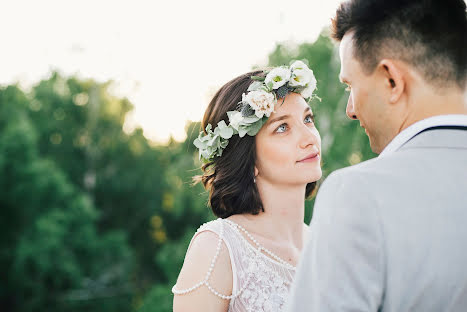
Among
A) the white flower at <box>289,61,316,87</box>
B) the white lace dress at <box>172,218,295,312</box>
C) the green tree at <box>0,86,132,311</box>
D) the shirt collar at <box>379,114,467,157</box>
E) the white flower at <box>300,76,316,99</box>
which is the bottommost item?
the green tree at <box>0,86,132,311</box>

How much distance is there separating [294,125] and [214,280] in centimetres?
112

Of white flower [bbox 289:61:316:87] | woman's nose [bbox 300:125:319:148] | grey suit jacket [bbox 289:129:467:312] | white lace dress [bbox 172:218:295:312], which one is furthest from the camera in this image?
white flower [bbox 289:61:316:87]

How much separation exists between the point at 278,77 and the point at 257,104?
331 millimetres

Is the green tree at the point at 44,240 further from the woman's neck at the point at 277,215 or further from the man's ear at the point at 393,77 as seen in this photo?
the man's ear at the point at 393,77

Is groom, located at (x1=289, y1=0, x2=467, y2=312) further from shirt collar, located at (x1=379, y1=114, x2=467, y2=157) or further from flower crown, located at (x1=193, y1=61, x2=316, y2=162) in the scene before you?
flower crown, located at (x1=193, y1=61, x2=316, y2=162)

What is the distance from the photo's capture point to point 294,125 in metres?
3.56

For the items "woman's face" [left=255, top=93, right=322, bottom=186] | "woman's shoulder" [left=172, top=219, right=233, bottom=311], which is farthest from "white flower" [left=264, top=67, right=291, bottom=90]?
"woman's shoulder" [left=172, top=219, right=233, bottom=311]

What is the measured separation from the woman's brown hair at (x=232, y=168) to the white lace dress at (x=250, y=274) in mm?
222

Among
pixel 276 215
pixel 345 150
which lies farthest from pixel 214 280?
pixel 345 150

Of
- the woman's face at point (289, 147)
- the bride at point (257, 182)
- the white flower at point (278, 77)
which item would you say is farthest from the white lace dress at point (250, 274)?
the white flower at point (278, 77)

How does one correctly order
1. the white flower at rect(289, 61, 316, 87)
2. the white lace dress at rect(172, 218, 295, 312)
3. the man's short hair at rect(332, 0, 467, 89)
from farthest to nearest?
the white flower at rect(289, 61, 316, 87), the white lace dress at rect(172, 218, 295, 312), the man's short hair at rect(332, 0, 467, 89)

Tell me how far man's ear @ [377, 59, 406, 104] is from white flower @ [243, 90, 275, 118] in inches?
66.5

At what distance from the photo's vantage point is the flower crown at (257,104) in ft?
11.6

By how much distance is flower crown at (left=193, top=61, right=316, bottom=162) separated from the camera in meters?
3.53
